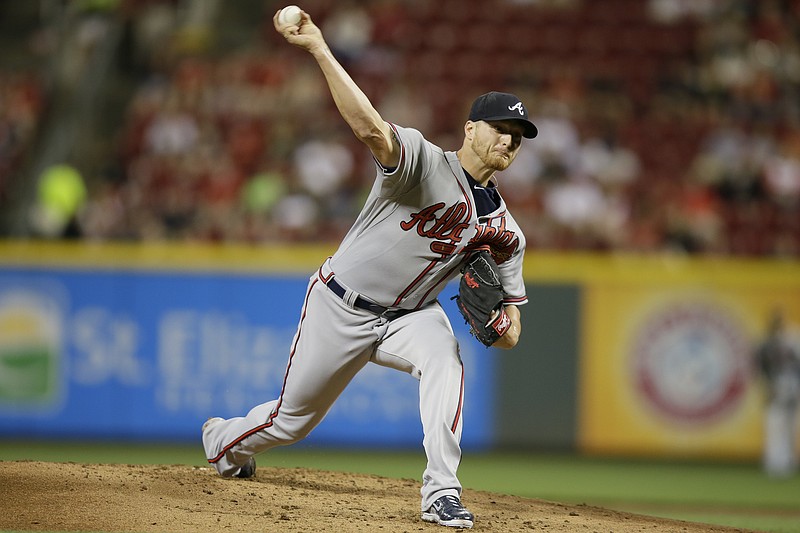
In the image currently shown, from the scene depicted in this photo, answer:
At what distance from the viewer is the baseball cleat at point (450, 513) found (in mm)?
4750

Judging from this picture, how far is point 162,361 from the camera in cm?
1121

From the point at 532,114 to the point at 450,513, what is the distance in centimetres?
886

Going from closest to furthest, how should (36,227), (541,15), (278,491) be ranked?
(278,491) < (36,227) < (541,15)

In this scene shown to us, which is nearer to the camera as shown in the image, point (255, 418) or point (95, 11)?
point (255, 418)

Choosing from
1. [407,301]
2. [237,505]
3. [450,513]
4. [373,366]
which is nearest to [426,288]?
[407,301]

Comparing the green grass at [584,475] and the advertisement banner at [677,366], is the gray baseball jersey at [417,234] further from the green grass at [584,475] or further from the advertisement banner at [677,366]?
the advertisement banner at [677,366]

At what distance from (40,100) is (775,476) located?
912 centimetres

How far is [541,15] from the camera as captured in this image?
14.8m

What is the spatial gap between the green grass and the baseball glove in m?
2.58

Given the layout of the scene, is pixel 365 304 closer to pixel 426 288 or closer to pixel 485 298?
pixel 426 288

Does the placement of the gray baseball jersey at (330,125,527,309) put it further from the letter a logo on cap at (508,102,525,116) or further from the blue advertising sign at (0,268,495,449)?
the blue advertising sign at (0,268,495,449)

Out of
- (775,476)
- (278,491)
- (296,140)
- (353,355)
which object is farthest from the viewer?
(296,140)

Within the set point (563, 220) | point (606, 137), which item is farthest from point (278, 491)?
point (606, 137)

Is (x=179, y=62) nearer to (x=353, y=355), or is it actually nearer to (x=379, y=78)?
(x=379, y=78)
